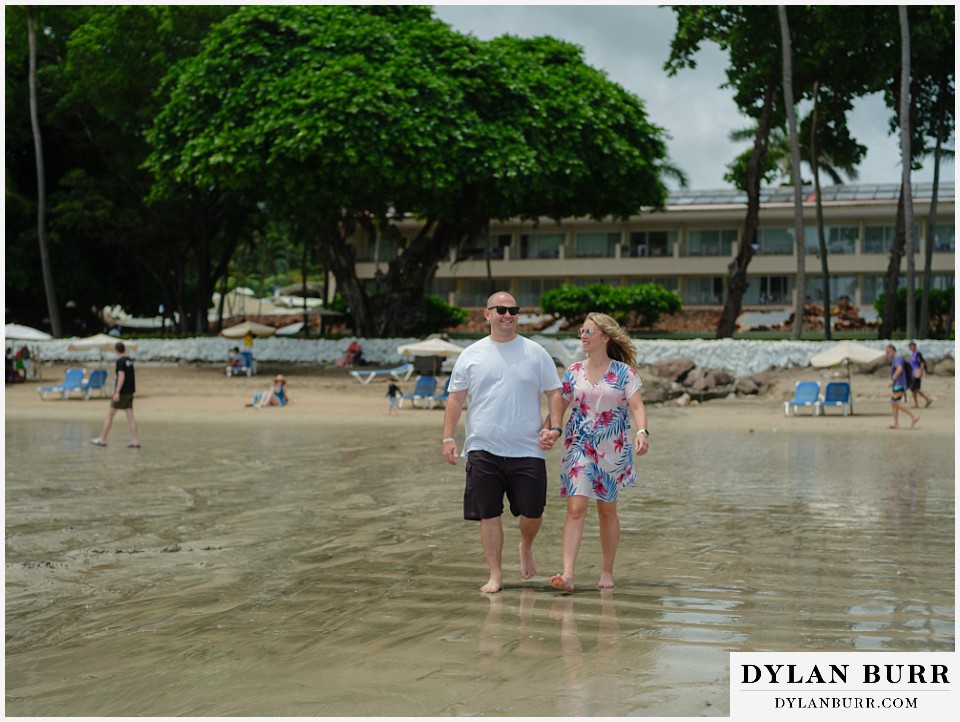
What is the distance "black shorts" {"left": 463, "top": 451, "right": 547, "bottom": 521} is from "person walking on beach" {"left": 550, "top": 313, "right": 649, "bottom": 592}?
0.17 metres

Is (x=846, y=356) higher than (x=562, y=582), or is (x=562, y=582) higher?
(x=846, y=356)

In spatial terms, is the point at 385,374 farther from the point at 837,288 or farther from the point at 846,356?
the point at 837,288

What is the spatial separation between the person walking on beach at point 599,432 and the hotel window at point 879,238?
54424mm

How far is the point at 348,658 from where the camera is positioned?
5.67 metres

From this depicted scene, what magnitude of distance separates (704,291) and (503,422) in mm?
56148

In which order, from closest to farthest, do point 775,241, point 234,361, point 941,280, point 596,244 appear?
point 234,361
point 941,280
point 775,241
point 596,244

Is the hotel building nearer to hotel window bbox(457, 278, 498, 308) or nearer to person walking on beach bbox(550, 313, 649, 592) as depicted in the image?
hotel window bbox(457, 278, 498, 308)

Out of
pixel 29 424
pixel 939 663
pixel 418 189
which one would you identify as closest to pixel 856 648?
pixel 939 663

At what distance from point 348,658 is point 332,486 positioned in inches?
288

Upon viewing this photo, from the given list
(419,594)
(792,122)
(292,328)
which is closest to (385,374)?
(792,122)

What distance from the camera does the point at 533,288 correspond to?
64875 millimetres

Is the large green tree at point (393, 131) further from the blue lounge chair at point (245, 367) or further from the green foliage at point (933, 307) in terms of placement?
the green foliage at point (933, 307)

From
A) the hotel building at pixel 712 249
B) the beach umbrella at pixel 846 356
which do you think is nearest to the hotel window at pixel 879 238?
the hotel building at pixel 712 249

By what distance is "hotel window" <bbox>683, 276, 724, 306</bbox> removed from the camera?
61.3 m
